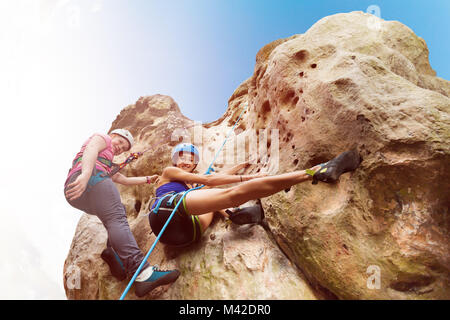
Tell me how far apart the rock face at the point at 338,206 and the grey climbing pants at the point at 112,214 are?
53cm

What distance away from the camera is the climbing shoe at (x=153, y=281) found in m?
2.92

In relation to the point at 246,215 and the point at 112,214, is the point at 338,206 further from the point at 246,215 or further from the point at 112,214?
the point at 112,214

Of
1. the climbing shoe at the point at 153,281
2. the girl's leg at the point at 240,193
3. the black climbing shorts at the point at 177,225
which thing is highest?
the girl's leg at the point at 240,193

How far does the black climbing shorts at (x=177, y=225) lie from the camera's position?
3059mm

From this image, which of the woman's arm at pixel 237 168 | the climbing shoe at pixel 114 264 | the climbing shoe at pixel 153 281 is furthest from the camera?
the woman's arm at pixel 237 168

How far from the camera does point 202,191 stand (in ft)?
9.82

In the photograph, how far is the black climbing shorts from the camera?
120 inches

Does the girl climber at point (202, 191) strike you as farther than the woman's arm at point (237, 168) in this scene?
No

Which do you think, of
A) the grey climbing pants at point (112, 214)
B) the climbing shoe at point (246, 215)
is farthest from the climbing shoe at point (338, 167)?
the grey climbing pants at point (112, 214)

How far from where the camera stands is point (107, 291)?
3.66m

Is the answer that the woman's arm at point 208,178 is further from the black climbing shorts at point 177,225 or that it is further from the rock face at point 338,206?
the rock face at point 338,206

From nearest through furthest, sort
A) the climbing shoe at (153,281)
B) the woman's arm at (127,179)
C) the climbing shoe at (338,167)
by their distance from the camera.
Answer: the climbing shoe at (338,167), the climbing shoe at (153,281), the woman's arm at (127,179)

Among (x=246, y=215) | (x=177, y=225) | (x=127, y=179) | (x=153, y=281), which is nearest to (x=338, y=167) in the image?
(x=246, y=215)

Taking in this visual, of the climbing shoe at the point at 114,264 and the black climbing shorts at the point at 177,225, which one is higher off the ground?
the black climbing shorts at the point at 177,225
